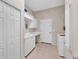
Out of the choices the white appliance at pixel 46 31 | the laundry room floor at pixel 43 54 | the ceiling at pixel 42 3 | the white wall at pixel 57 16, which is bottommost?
the laundry room floor at pixel 43 54

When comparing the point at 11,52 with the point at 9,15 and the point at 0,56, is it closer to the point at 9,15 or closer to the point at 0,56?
the point at 0,56

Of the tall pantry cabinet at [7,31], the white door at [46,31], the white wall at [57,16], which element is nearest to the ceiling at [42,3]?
the white wall at [57,16]

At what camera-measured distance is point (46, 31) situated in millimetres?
7148

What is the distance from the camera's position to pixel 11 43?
1.36 meters

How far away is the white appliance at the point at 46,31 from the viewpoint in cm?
676

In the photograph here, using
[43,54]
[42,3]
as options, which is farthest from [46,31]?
[43,54]

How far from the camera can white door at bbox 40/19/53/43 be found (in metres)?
6.83

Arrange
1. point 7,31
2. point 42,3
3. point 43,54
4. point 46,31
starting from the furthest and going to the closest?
point 46,31, point 42,3, point 43,54, point 7,31

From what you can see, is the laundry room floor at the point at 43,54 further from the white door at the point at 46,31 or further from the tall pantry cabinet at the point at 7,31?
the tall pantry cabinet at the point at 7,31

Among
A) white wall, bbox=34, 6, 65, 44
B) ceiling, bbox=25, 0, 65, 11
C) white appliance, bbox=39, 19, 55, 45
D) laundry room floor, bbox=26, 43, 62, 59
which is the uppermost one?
ceiling, bbox=25, 0, 65, 11

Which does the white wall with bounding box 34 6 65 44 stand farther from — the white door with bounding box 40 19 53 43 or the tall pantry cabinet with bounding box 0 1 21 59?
the tall pantry cabinet with bounding box 0 1 21 59

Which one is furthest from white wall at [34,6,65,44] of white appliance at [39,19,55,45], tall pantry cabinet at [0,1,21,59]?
tall pantry cabinet at [0,1,21,59]

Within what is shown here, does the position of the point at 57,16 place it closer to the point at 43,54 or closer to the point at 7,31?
the point at 43,54

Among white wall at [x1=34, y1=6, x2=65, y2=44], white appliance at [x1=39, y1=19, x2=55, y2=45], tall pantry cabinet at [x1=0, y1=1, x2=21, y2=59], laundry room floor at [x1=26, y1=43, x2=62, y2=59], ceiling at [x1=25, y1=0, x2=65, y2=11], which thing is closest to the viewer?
tall pantry cabinet at [x1=0, y1=1, x2=21, y2=59]
